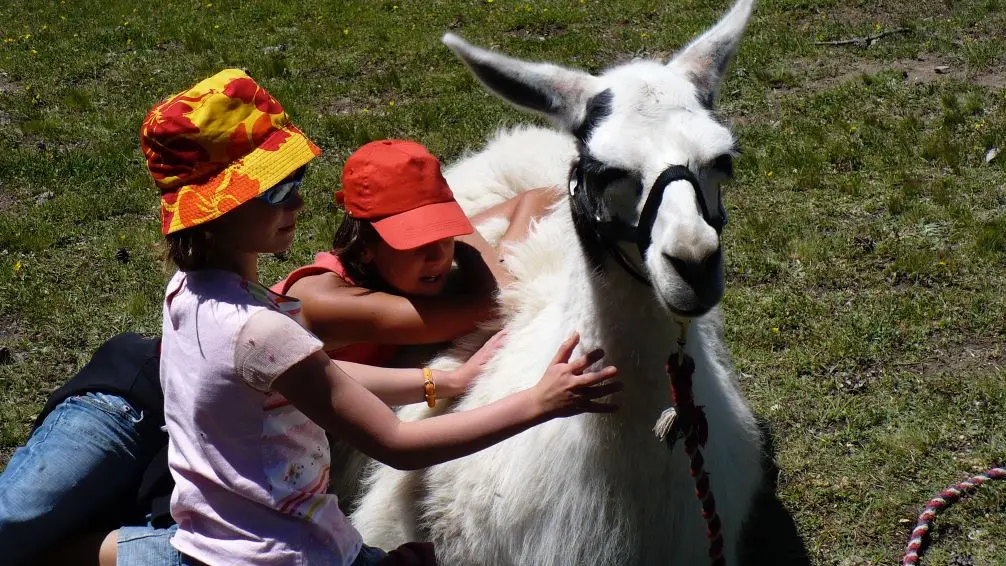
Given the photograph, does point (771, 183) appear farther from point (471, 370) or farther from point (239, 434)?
point (239, 434)

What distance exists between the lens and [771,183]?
236 inches

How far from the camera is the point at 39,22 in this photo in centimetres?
1027

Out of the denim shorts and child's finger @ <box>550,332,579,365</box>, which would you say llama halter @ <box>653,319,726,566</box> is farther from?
the denim shorts

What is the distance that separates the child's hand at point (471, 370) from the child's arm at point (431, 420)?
0.66 metres

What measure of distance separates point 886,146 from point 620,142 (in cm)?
439

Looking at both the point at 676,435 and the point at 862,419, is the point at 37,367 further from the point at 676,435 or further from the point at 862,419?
the point at 862,419

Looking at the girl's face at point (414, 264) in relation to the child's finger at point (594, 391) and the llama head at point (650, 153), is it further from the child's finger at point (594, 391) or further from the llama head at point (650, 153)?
the child's finger at point (594, 391)

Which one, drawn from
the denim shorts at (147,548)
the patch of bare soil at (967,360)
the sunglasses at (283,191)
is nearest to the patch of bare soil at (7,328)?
the denim shorts at (147,548)

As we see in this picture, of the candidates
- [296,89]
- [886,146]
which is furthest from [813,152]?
[296,89]

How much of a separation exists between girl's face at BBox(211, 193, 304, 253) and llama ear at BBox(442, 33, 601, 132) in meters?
0.61

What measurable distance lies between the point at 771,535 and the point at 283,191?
2327 mm

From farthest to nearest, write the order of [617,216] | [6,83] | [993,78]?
[6,83], [993,78], [617,216]

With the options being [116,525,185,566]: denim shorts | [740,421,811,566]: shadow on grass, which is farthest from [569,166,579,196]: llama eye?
[740,421,811,566]: shadow on grass

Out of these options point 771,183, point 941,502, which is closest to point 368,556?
point 941,502
